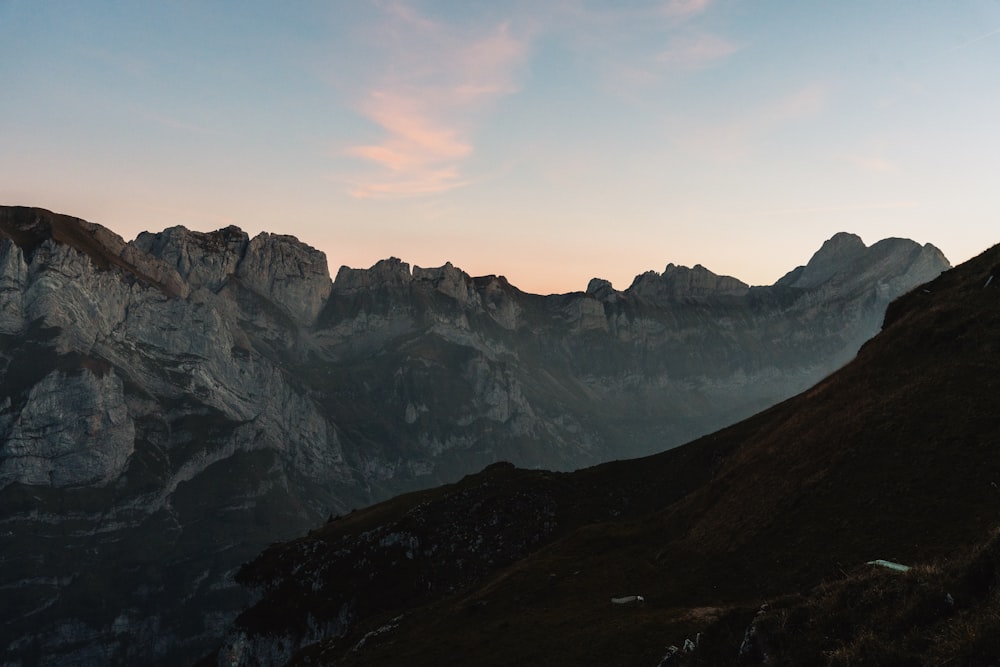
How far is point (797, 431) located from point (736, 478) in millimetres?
7297

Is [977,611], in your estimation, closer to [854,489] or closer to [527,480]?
[854,489]

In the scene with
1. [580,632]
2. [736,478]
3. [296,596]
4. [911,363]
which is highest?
[911,363]

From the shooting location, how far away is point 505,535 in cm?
9781

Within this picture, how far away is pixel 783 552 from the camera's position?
47.9 m

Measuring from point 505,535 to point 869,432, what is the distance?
181 ft

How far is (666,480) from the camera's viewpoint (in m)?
99.2

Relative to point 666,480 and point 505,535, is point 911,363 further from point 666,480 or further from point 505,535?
point 505,535

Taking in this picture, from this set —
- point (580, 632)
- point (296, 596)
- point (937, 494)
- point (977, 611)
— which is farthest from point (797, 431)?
point (296, 596)

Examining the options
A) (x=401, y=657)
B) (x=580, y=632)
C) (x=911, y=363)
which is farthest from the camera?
(x=911, y=363)

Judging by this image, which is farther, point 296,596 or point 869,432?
point 296,596

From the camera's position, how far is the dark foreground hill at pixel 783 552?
981 inches

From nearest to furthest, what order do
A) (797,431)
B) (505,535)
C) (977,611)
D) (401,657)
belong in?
1. (977,611)
2. (401,657)
3. (797,431)
4. (505,535)

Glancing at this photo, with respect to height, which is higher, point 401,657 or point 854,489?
point 854,489

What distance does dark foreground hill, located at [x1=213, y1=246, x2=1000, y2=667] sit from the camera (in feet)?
81.8
